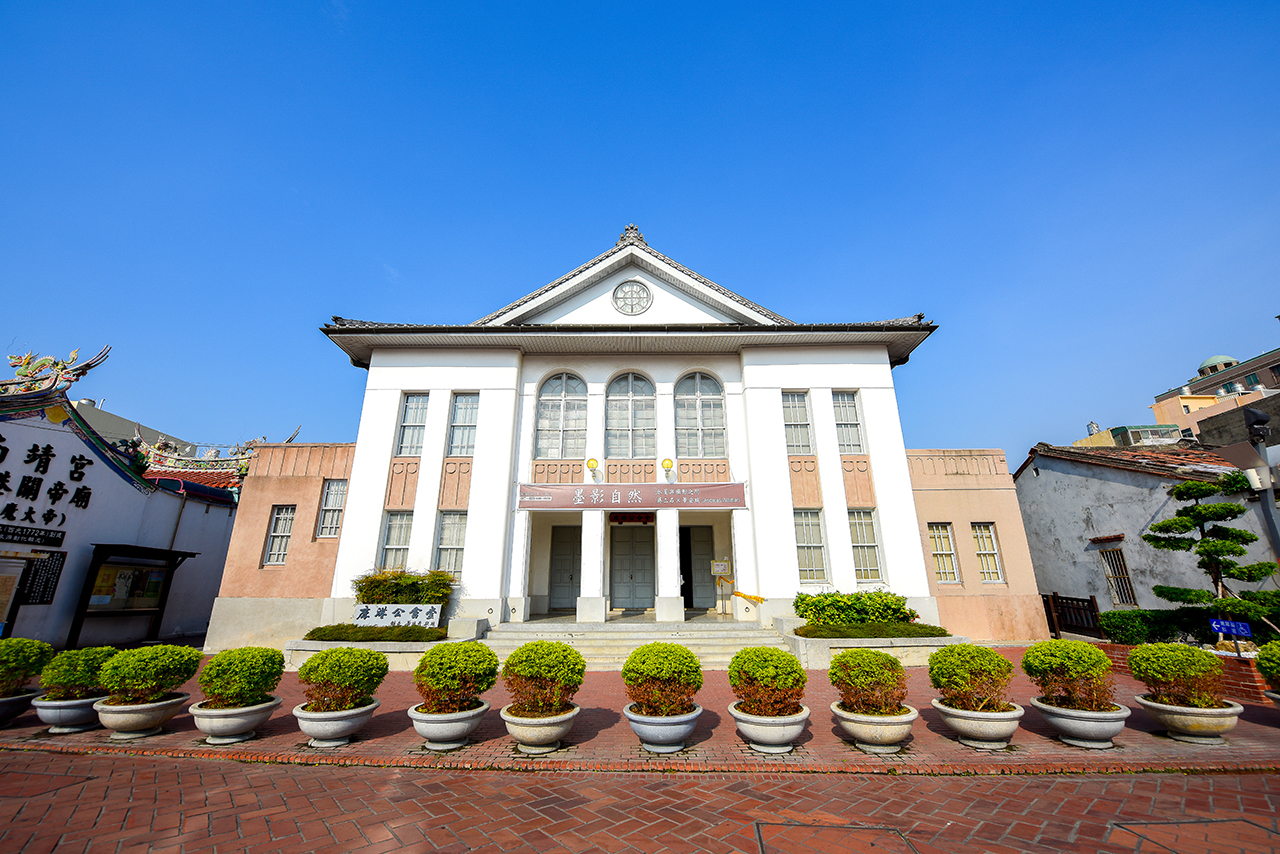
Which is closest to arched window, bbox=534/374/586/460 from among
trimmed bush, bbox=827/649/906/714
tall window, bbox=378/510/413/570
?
tall window, bbox=378/510/413/570

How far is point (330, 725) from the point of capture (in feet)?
19.3

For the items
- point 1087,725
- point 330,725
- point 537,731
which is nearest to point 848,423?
point 1087,725

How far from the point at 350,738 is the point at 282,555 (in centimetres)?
1006

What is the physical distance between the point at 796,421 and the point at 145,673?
14173 mm

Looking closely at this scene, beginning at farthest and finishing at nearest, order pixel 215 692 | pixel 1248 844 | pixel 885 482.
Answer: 1. pixel 885 482
2. pixel 215 692
3. pixel 1248 844

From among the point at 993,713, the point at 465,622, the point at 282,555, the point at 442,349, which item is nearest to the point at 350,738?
the point at 465,622

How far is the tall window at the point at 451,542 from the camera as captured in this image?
1341cm

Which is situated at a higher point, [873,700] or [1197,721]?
[873,700]

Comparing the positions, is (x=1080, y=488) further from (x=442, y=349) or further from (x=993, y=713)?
(x=442, y=349)

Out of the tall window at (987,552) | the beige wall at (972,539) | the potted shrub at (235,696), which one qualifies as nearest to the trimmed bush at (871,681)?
the potted shrub at (235,696)

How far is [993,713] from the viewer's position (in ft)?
18.6

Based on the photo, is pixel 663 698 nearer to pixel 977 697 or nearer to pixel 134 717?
pixel 977 697

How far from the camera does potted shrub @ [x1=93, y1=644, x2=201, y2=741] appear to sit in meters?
6.16

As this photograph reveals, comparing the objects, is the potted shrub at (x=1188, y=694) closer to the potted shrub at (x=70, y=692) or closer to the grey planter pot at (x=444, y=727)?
the grey planter pot at (x=444, y=727)
